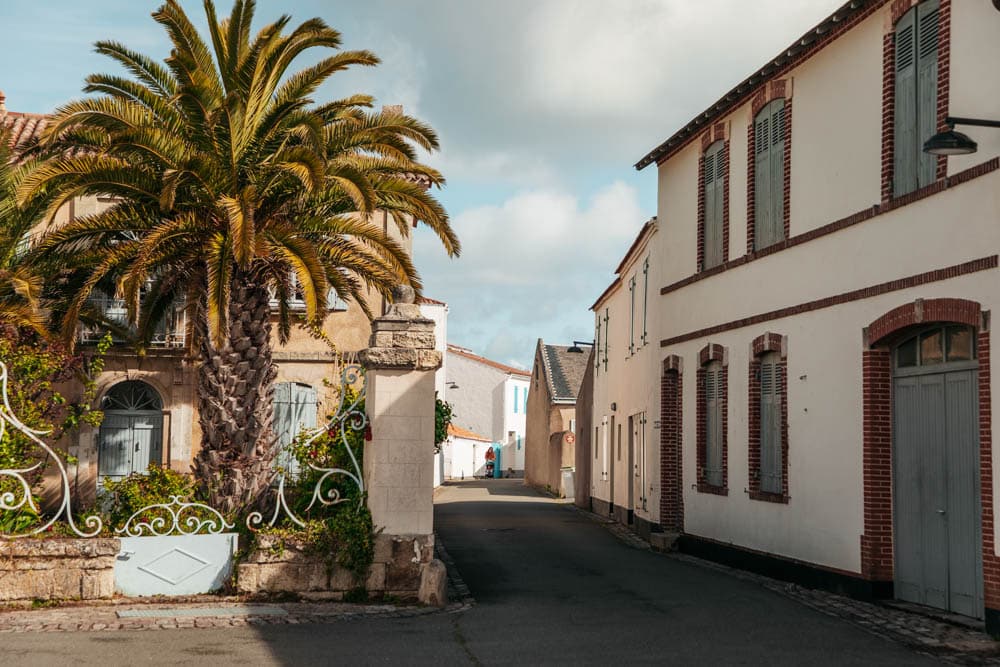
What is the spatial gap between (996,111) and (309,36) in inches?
311

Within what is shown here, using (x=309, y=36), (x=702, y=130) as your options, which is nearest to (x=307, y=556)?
(x=309, y=36)

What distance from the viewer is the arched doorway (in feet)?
73.6

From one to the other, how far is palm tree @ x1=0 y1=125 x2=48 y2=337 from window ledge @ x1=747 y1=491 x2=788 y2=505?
1045cm

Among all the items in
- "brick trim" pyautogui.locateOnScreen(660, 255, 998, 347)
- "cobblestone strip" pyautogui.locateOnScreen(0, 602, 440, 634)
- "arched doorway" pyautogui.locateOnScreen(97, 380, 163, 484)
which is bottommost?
"cobblestone strip" pyautogui.locateOnScreen(0, 602, 440, 634)

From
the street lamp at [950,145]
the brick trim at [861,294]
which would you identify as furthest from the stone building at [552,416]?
the street lamp at [950,145]

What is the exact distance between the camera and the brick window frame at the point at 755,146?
54.4 feet

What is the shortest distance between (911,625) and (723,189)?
9.16m

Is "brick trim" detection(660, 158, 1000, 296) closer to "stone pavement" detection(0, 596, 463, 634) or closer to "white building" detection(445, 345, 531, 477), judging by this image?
"stone pavement" detection(0, 596, 463, 634)

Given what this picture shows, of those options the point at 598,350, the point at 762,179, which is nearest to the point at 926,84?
the point at 762,179

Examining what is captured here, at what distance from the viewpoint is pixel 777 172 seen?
674 inches

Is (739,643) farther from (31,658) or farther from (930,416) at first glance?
(31,658)

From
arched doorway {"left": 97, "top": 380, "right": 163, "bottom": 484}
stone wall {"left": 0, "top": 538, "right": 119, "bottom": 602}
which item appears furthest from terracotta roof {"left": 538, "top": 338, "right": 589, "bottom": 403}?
stone wall {"left": 0, "top": 538, "right": 119, "bottom": 602}

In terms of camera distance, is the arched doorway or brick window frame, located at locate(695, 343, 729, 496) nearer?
brick window frame, located at locate(695, 343, 729, 496)

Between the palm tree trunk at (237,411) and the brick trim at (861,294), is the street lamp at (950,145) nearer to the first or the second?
the brick trim at (861,294)
